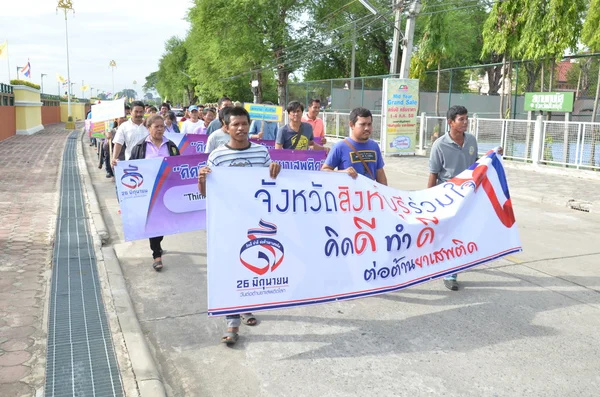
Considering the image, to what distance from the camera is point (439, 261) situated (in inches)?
193

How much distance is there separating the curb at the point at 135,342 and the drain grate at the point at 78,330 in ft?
0.41

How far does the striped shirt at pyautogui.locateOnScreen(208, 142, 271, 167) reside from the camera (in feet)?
14.7

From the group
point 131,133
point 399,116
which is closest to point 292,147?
point 131,133

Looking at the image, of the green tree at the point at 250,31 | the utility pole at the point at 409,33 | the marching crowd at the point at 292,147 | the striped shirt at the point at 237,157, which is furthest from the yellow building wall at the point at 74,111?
the striped shirt at the point at 237,157

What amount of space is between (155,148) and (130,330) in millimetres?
2685

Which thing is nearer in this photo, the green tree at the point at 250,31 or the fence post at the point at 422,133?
the fence post at the point at 422,133

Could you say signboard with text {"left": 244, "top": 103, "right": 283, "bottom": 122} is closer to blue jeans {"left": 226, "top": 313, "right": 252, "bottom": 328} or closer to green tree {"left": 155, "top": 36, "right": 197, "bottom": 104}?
blue jeans {"left": 226, "top": 313, "right": 252, "bottom": 328}

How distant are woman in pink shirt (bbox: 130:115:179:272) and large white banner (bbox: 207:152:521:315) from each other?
2418 mm

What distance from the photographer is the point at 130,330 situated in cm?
428

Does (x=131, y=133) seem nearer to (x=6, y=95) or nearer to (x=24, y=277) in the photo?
(x=24, y=277)

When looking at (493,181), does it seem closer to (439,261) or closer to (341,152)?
(439,261)

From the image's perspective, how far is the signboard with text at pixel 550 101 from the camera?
15.3 metres

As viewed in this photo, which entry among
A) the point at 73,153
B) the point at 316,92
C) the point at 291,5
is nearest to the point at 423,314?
the point at 73,153

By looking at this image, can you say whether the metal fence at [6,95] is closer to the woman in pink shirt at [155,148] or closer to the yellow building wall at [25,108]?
the yellow building wall at [25,108]
